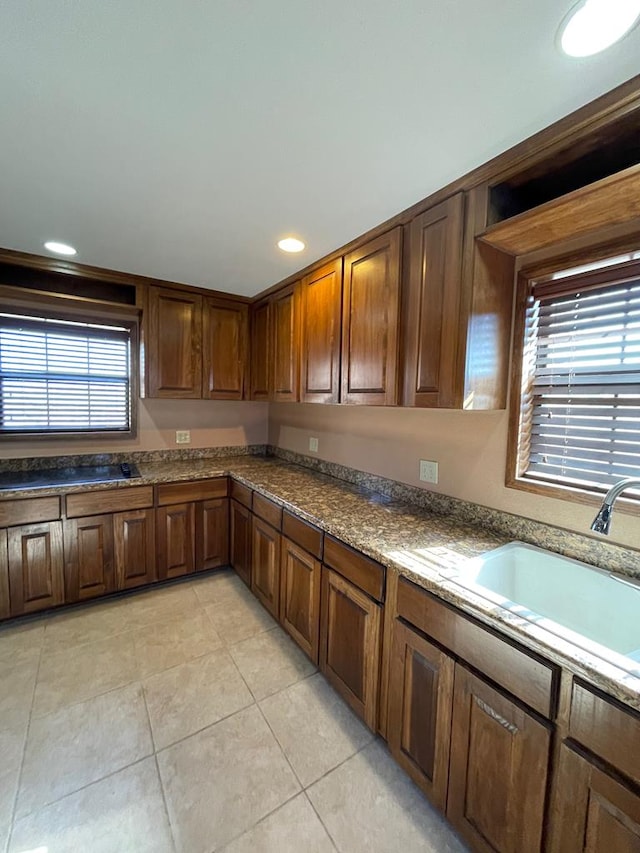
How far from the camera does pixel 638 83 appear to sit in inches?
36.7

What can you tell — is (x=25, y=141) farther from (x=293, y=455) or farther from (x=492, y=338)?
(x=293, y=455)

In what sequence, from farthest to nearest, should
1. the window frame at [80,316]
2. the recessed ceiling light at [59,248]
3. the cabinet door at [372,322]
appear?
the window frame at [80,316] < the recessed ceiling light at [59,248] < the cabinet door at [372,322]

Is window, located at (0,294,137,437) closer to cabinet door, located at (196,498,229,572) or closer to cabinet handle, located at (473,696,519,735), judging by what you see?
cabinet door, located at (196,498,229,572)

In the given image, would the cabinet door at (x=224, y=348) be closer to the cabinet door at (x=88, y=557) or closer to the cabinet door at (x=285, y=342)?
the cabinet door at (x=285, y=342)

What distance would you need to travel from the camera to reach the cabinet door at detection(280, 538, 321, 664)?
184cm

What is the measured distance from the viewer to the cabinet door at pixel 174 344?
2668 mm

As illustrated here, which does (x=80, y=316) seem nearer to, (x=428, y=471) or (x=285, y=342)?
(x=285, y=342)

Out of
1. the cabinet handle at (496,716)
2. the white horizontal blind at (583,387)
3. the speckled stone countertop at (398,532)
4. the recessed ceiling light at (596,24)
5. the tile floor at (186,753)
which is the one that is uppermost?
the recessed ceiling light at (596,24)

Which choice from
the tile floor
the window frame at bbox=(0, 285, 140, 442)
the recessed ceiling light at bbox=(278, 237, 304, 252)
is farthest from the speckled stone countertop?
the recessed ceiling light at bbox=(278, 237, 304, 252)

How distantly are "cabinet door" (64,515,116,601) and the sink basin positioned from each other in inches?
90.0

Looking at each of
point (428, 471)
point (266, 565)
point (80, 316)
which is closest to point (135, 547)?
point (266, 565)

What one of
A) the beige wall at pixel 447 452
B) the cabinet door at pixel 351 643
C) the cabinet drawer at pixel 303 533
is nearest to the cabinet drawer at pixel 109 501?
the cabinet drawer at pixel 303 533

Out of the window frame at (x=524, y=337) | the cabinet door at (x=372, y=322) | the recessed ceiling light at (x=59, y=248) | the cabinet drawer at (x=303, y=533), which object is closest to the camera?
the window frame at (x=524, y=337)

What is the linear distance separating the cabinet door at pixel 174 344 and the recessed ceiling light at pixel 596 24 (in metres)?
2.52
